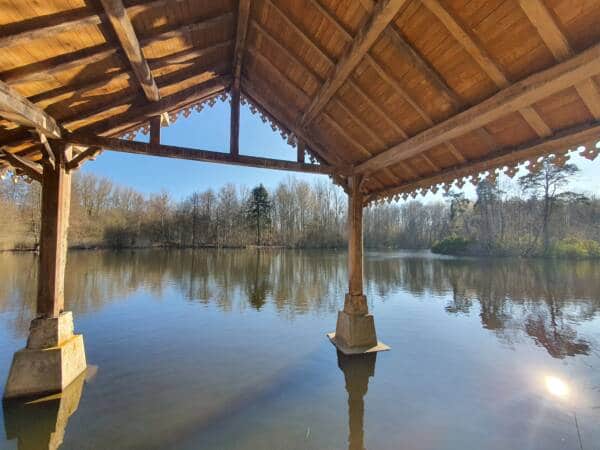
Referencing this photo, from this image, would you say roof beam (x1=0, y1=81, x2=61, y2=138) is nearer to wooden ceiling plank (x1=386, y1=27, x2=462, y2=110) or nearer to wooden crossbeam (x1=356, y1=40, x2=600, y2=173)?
wooden ceiling plank (x1=386, y1=27, x2=462, y2=110)

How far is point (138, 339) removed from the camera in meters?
6.16

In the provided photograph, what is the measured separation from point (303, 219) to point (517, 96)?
4012 cm

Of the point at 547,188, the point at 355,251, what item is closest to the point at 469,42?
the point at 355,251

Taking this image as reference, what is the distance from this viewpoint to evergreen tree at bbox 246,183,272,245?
40.5 metres

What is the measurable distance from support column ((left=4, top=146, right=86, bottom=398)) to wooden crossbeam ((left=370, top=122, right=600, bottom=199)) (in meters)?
5.31

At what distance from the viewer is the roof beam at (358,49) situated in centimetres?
234

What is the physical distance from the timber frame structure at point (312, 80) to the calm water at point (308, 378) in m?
1.48

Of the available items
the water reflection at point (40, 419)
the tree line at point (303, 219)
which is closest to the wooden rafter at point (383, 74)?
the water reflection at point (40, 419)

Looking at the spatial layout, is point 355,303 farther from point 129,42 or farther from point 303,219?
point 303,219

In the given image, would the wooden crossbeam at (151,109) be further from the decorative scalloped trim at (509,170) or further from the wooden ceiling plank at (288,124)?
the decorative scalloped trim at (509,170)

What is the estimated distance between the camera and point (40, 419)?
3189 millimetres

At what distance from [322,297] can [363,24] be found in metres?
9.29

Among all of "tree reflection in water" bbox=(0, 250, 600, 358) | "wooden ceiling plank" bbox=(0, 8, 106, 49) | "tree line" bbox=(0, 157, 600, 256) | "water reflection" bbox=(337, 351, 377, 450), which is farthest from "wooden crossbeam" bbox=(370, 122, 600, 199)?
"tree line" bbox=(0, 157, 600, 256)

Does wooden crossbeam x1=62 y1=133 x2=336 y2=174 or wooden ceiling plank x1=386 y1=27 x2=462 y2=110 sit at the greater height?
wooden ceiling plank x1=386 y1=27 x2=462 y2=110
